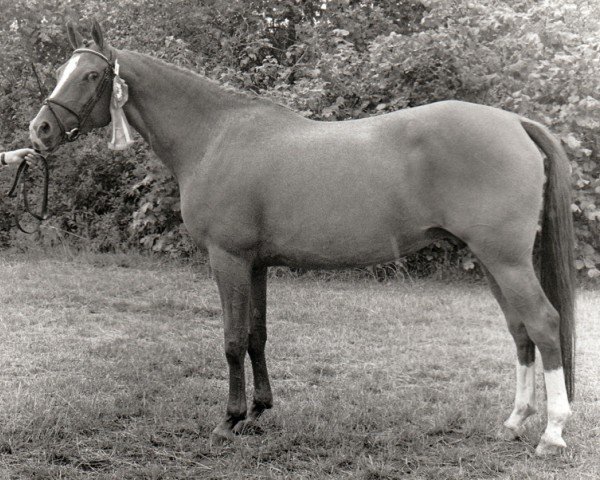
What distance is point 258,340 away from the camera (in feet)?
13.6

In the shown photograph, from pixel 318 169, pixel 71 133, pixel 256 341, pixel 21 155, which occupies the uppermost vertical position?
pixel 71 133

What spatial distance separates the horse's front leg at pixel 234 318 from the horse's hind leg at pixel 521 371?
1.49m

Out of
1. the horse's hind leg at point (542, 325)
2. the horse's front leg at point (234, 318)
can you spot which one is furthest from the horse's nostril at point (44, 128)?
the horse's hind leg at point (542, 325)

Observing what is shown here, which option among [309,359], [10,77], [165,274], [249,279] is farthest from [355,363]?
[10,77]

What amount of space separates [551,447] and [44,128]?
3473mm

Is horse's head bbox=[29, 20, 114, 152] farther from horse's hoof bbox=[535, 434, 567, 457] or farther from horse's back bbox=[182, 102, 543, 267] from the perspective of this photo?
horse's hoof bbox=[535, 434, 567, 457]

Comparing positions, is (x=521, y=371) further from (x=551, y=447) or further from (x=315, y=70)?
Answer: (x=315, y=70)

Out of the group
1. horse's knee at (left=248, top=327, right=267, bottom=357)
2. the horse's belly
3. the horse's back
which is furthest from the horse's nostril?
horse's knee at (left=248, top=327, right=267, bottom=357)

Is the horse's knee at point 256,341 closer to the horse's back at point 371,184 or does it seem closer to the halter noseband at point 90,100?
the horse's back at point 371,184

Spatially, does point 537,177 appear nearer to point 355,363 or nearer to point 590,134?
point 355,363

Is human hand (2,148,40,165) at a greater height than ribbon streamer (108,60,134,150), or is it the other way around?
ribbon streamer (108,60,134,150)

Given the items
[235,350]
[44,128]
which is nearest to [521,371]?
[235,350]

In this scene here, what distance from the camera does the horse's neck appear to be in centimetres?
398

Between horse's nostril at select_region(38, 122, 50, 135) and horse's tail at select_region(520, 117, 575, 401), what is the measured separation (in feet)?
9.29
